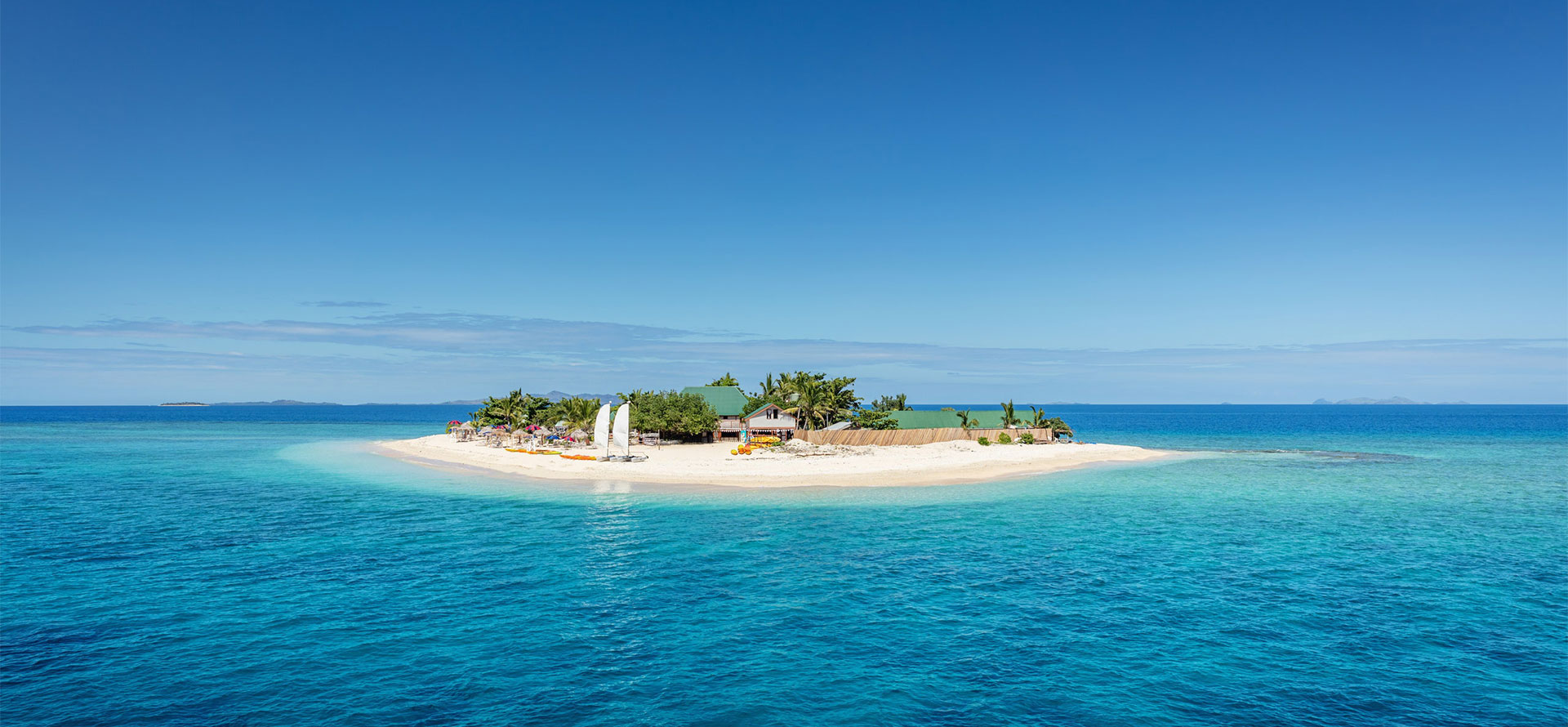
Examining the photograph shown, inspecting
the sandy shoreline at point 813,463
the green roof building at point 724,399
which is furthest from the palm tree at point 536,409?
the green roof building at point 724,399

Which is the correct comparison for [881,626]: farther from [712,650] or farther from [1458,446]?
[1458,446]

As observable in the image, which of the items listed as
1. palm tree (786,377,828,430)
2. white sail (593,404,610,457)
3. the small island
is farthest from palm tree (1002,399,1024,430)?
white sail (593,404,610,457)

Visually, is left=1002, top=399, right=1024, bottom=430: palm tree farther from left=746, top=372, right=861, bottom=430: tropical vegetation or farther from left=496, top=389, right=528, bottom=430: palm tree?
left=496, top=389, right=528, bottom=430: palm tree

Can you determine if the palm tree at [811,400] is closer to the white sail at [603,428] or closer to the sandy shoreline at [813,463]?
the sandy shoreline at [813,463]

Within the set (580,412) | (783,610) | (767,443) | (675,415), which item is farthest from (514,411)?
(783,610)

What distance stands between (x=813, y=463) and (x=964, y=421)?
2760 cm

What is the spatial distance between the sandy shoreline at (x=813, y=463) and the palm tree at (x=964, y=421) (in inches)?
160

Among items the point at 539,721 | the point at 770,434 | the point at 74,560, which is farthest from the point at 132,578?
the point at 770,434

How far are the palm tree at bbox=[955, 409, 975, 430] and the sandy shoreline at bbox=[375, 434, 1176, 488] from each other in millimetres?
4063

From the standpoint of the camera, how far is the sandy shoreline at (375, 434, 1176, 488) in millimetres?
54500

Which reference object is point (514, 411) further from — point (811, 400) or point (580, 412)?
point (811, 400)

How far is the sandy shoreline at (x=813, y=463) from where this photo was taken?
2146 inches

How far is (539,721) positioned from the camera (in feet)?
50.0

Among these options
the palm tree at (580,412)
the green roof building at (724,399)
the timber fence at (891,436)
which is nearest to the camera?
the timber fence at (891,436)
